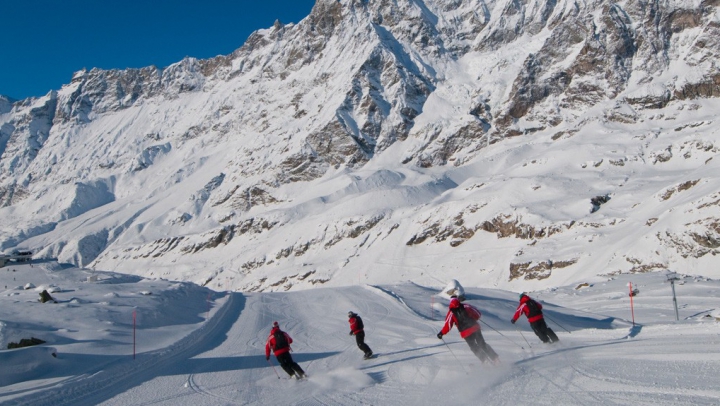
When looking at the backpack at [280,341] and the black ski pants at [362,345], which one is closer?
Answer: the backpack at [280,341]

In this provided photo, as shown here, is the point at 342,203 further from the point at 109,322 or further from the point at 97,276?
the point at 109,322

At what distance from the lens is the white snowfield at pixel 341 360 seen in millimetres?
8086

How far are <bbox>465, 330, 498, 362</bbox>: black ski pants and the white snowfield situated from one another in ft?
0.70

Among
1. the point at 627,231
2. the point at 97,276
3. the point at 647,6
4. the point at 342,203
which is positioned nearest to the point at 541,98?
the point at 647,6

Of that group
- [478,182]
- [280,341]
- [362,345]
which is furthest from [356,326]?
[478,182]

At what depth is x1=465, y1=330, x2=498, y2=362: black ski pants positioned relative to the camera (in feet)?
33.9

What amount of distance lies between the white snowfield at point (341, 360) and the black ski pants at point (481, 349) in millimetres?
214

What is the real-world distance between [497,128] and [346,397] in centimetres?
15437

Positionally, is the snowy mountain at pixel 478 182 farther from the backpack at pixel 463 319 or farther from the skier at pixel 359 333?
the backpack at pixel 463 319

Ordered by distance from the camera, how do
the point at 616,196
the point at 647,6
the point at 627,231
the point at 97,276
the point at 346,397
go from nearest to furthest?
1. the point at 346,397
2. the point at 97,276
3. the point at 627,231
4. the point at 616,196
5. the point at 647,6

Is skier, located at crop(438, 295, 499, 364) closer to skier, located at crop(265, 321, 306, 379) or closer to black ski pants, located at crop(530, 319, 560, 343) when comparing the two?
black ski pants, located at crop(530, 319, 560, 343)

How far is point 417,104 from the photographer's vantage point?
616ft

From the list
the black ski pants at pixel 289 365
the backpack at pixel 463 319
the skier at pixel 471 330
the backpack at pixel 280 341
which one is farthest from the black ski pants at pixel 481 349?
the backpack at pixel 280 341

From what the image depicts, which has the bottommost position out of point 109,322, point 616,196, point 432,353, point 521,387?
point 616,196
